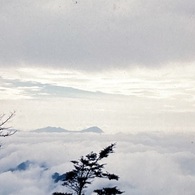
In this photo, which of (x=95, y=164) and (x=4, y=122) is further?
(x=95, y=164)

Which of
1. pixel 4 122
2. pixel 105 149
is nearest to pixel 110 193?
pixel 105 149

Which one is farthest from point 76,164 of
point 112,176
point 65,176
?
point 112,176

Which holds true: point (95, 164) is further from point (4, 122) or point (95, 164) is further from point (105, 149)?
point (4, 122)

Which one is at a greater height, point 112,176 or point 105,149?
point 105,149

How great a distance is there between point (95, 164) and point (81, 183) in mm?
1494

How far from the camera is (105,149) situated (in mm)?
21234

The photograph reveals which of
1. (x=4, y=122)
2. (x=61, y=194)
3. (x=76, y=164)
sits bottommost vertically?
(x=61, y=194)

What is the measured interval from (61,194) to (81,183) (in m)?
1.46

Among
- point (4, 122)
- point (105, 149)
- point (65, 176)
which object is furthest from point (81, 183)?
point (4, 122)

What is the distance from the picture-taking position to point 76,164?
21.3 meters

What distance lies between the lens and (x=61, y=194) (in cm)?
2103

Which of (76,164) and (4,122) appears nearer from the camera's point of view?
(4,122)

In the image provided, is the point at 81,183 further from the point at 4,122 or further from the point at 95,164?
the point at 4,122

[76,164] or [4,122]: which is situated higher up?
[4,122]
